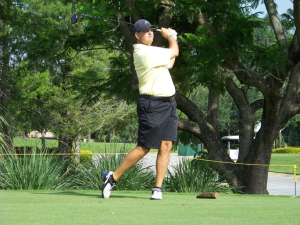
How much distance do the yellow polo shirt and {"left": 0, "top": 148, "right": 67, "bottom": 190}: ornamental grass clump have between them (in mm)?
4541

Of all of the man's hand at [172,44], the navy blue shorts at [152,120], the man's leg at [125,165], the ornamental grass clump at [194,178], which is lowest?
the ornamental grass clump at [194,178]

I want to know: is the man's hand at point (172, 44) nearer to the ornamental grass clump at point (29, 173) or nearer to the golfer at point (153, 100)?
the golfer at point (153, 100)

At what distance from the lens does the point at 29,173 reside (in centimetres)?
910

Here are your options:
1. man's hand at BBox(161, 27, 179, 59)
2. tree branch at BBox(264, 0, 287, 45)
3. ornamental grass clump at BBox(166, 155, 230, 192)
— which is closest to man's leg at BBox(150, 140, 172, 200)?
man's hand at BBox(161, 27, 179, 59)

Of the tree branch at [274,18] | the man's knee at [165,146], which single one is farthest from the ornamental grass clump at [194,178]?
the man's knee at [165,146]

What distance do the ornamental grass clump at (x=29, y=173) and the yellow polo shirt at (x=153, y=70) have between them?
4.54 meters

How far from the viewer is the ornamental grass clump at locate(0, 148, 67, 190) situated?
909 cm

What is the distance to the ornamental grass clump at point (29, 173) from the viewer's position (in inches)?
358

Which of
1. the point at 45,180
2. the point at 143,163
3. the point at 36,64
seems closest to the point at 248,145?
the point at 143,163

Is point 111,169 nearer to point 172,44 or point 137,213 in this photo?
point 172,44

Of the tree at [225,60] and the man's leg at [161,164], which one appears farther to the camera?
the tree at [225,60]

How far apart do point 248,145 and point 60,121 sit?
12.0m

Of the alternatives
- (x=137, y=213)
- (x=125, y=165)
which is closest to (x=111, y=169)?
(x=125, y=165)

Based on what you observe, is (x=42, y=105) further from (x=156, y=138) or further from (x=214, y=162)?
(x=156, y=138)
